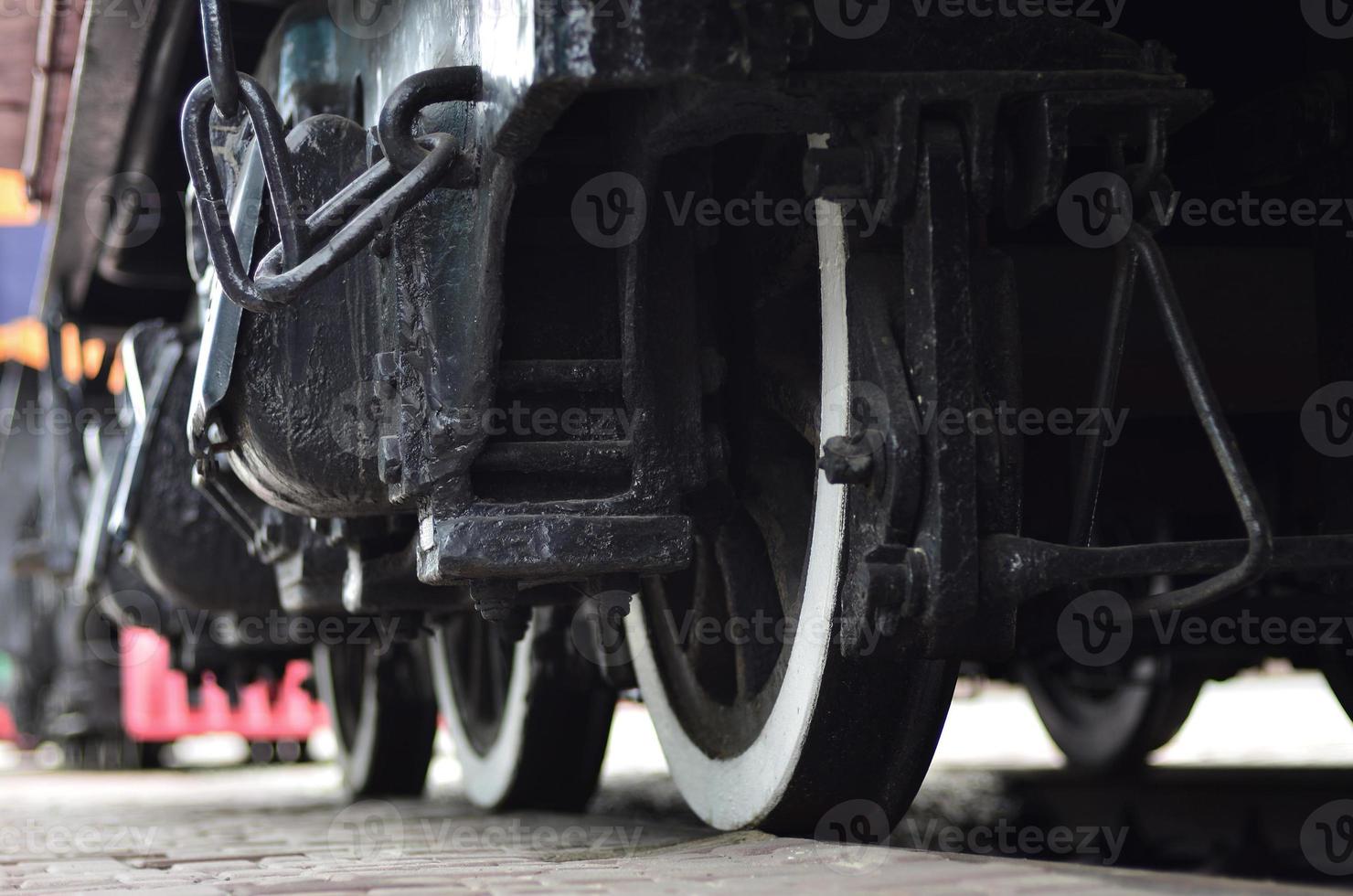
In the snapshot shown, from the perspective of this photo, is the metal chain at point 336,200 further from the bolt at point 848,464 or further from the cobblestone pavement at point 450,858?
the cobblestone pavement at point 450,858

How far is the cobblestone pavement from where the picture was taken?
1.88 metres

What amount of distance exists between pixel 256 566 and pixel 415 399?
195 cm

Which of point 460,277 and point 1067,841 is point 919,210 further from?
point 1067,841

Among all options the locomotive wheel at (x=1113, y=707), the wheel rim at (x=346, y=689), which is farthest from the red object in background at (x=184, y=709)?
the locomotive wheel at (x=1113, y=707)

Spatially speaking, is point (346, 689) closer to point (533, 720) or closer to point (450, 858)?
point (533, 720)

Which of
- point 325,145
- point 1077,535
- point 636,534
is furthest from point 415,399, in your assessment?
point 1077,535

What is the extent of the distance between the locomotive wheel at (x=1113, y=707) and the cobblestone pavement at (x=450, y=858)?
1.85 metres

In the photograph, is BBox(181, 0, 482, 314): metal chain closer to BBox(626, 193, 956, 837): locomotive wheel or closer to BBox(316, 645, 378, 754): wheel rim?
BBox(626, 193, 956, 837): locomotive wheel

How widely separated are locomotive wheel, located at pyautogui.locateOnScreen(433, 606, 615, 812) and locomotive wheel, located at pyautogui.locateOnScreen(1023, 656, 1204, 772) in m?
1.70

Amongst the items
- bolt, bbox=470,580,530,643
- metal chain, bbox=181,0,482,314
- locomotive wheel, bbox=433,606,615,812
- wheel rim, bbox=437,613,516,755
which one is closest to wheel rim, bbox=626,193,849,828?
bolt, bbox=470,580,530,643

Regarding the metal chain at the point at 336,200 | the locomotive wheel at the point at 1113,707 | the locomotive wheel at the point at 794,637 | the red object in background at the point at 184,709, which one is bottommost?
the red object in background at the point at 184,709

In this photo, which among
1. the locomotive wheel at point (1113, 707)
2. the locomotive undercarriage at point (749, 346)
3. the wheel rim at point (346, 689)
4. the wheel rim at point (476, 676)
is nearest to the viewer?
the locomotive undercarriage at point (749, 346)

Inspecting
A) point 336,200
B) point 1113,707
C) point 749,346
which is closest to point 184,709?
point 1113,707

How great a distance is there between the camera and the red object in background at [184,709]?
986 cm
